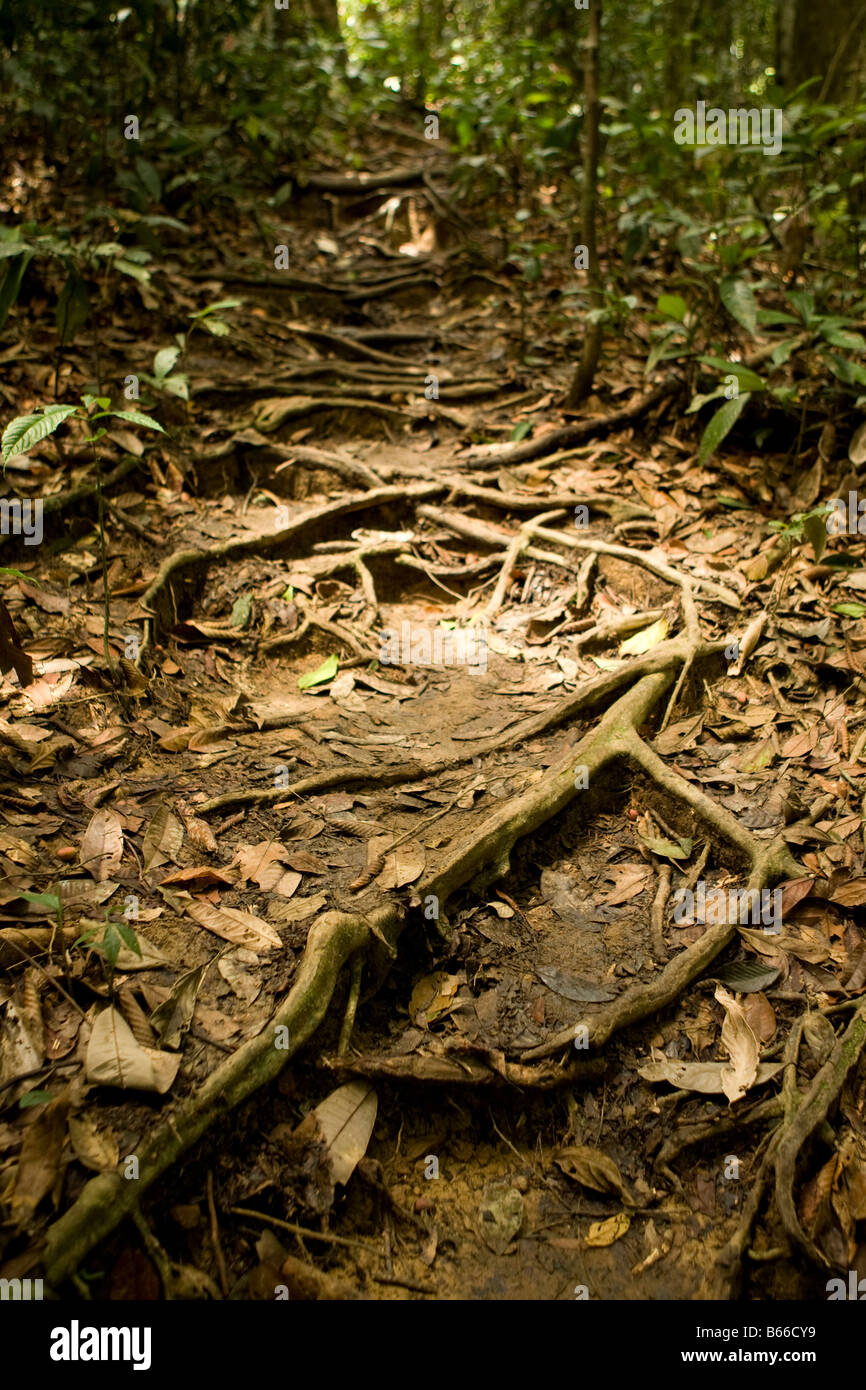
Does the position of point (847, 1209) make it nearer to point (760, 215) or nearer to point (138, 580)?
point (138, 580)

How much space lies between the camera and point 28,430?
2.94 meters

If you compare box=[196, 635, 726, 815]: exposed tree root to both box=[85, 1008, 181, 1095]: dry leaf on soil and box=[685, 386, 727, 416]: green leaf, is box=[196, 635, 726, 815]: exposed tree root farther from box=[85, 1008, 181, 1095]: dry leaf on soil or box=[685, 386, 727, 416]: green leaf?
box=[685, 386, 727, 416]: green leaf

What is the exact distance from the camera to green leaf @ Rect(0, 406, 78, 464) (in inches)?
113

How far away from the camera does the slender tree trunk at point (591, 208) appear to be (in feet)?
16.3

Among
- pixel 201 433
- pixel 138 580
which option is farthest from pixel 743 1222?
pixel 201 433

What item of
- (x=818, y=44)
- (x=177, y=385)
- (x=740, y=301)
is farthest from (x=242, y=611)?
(x=818, y=44)

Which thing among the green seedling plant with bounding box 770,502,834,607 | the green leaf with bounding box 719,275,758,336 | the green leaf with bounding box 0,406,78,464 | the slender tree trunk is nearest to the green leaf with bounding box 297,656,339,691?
the green leaf with bounding box 0,406,78,464

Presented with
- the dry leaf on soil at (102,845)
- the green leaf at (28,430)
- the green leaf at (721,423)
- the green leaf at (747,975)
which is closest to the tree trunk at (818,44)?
the green leaf at (721,423)

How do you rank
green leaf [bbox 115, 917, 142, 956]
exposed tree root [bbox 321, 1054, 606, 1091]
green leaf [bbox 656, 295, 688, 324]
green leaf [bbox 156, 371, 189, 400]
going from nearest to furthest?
green leaf [bbox 115, 917, 142, 956] → exposed tree root [bbox 321, 1054, 606, 1091] → green leaf [bbox 156, 371, 189, 400] → green leaf [bbox 656, 295, 688, 324]

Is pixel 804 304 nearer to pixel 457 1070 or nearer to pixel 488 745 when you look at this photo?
pixel 488 745

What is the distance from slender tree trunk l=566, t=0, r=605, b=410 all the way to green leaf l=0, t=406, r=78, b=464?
3.44 m

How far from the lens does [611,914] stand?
2.91 metres

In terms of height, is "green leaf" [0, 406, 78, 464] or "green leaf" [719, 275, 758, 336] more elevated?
"green leaf" [719, 275, 758, 336]

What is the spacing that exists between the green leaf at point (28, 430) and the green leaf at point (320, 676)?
1472 millimetres
